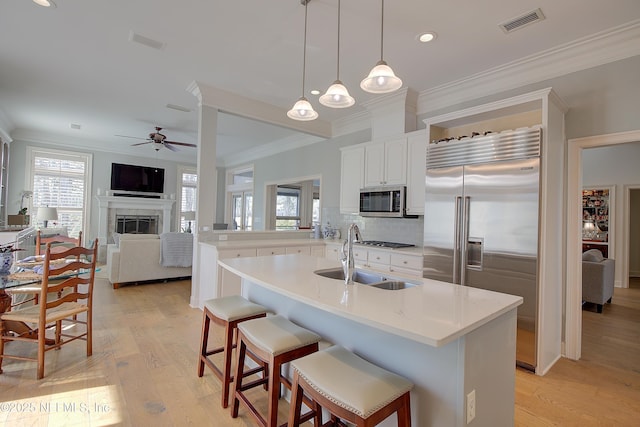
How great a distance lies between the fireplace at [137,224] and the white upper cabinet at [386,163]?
249 inches

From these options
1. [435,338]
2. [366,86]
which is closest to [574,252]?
[366,86]

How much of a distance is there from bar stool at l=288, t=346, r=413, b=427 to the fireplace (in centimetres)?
794

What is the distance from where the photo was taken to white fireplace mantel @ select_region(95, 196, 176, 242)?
7.42 meters

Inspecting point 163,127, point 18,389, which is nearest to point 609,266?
point 18,389

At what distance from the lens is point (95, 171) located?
751cm

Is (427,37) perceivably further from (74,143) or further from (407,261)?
(74,143)

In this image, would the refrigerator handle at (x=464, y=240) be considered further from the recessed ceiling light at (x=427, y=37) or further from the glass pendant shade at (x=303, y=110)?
the glass pendant shade at (x=303, y=110)

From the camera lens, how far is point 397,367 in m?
1.51

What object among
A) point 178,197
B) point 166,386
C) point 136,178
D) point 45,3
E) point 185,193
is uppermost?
point 45,3

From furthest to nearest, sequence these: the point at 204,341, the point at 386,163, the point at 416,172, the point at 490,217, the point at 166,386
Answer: the point at 386,163
the point at 416,172
the point at 490,217
the point at 204,341
the point at 166,386

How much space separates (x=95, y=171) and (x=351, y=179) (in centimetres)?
652

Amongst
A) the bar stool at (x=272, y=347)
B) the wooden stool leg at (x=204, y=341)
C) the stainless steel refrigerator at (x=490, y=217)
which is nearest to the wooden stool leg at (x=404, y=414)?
the bar stool at (x=272, y=347)

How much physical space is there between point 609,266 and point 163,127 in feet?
25.3

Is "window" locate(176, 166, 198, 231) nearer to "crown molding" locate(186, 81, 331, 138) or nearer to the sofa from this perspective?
the sofa
